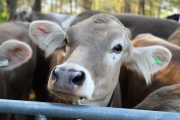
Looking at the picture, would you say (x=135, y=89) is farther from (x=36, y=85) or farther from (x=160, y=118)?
(x=160, y=118)

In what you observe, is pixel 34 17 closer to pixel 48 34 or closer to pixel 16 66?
pixel 16 66

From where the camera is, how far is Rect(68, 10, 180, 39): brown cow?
22.3 ft

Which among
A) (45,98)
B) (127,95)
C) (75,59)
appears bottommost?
(45,98)

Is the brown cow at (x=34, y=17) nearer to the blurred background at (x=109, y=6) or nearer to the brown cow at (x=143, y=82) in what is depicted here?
the blurred background at (x=109, y=6)

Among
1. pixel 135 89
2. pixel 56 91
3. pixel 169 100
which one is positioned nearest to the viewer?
pixel 56 91

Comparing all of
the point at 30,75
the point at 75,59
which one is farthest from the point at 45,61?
the point at 75,59

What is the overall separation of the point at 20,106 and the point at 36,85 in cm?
408

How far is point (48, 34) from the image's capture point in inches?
127

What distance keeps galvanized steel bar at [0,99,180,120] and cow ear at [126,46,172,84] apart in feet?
5.02

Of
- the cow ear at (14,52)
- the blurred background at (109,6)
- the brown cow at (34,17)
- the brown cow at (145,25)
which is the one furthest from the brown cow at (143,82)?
the brown cow at (34,17)

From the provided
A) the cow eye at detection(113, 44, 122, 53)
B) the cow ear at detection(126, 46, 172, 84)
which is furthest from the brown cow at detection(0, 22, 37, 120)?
the cow ear at detection(126, 46, 172, 84)

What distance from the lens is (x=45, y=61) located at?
18.4 ft

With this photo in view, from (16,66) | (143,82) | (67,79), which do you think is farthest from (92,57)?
(143,82)

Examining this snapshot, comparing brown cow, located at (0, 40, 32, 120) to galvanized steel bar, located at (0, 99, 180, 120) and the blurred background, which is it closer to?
galvanized steel bar, located at (0, 99, 180, 120)
